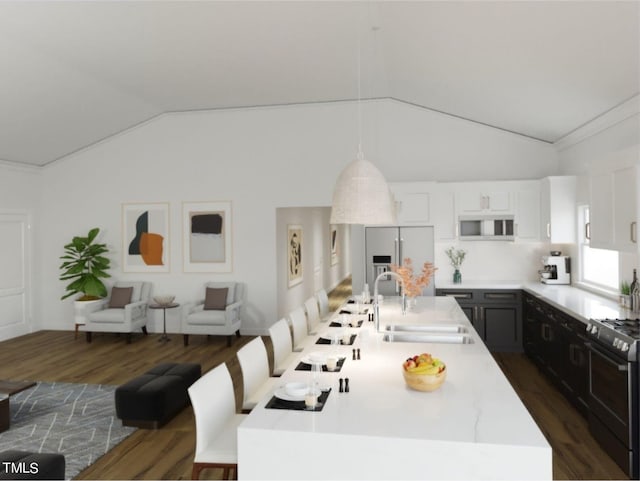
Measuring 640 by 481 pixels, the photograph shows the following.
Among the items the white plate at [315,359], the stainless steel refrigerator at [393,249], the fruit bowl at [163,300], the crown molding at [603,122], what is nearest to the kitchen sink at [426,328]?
the white plate at [315,359]

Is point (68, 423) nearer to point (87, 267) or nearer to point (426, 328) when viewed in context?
point (426, 328)

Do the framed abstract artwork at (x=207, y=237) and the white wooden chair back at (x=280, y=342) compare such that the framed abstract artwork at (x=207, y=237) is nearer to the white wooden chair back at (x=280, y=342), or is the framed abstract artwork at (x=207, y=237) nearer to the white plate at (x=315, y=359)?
the white wooden chair back at (x=280, y=342)

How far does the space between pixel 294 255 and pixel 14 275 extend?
4990mm

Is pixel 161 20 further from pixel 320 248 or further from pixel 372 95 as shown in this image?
pixel 320 248

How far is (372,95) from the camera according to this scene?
7625 millimetres

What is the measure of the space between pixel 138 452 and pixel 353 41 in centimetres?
459

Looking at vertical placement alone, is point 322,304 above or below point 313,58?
below

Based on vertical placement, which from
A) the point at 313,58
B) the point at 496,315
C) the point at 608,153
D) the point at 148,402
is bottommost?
the point at 148,402

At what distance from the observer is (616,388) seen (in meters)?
3.53

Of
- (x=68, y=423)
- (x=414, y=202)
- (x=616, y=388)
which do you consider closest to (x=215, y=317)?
(x=68, y=423)

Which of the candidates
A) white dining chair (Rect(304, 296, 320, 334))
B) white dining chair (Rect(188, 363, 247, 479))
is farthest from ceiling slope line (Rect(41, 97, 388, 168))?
white dining chair (Rect(188, 363, 247, 479))

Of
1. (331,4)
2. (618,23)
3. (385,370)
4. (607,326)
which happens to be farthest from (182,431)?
(618,23)

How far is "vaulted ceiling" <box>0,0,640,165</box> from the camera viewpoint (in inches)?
154

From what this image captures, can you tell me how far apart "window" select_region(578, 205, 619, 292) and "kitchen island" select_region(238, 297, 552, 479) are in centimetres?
363
